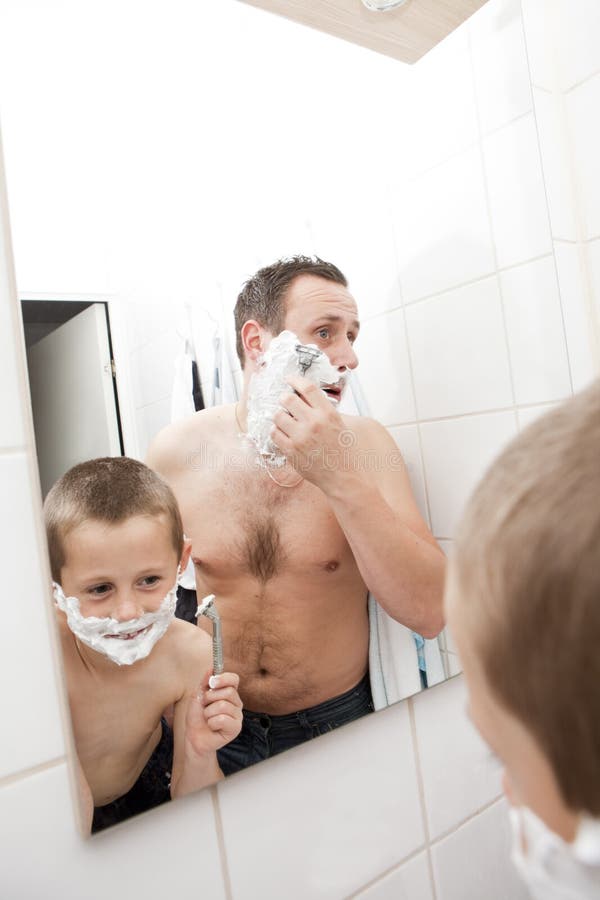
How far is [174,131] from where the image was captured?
60 centimetres

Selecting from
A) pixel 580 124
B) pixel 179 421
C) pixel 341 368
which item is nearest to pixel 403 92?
pixel 580 124

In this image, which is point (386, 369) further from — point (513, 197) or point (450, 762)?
point (450, 762)

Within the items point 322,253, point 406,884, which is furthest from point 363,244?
point 406,884

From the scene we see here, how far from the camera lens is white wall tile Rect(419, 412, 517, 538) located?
78 cm

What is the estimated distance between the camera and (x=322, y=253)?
0.70 metres

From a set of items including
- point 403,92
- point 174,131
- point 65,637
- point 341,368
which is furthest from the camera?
point 403,92

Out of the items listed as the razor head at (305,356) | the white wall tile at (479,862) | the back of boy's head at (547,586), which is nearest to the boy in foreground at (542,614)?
the back of boy's head at (547,586)

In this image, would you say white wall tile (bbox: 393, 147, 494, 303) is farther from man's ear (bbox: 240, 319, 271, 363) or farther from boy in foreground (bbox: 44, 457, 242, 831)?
boy in foreground (bbox: 44, 457, 242, 831)

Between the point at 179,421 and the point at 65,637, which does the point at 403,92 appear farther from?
the point at 65,637

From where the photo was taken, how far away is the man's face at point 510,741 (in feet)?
0.84

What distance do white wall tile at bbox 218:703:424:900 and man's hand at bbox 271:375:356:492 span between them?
0.28 m

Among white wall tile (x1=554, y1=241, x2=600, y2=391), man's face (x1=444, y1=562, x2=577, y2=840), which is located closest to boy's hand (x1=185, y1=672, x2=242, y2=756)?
man's face (x1=444, y1=562, x2=577, y2=840)

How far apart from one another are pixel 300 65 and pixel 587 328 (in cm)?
55

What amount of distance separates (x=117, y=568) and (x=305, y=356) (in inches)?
11.8
